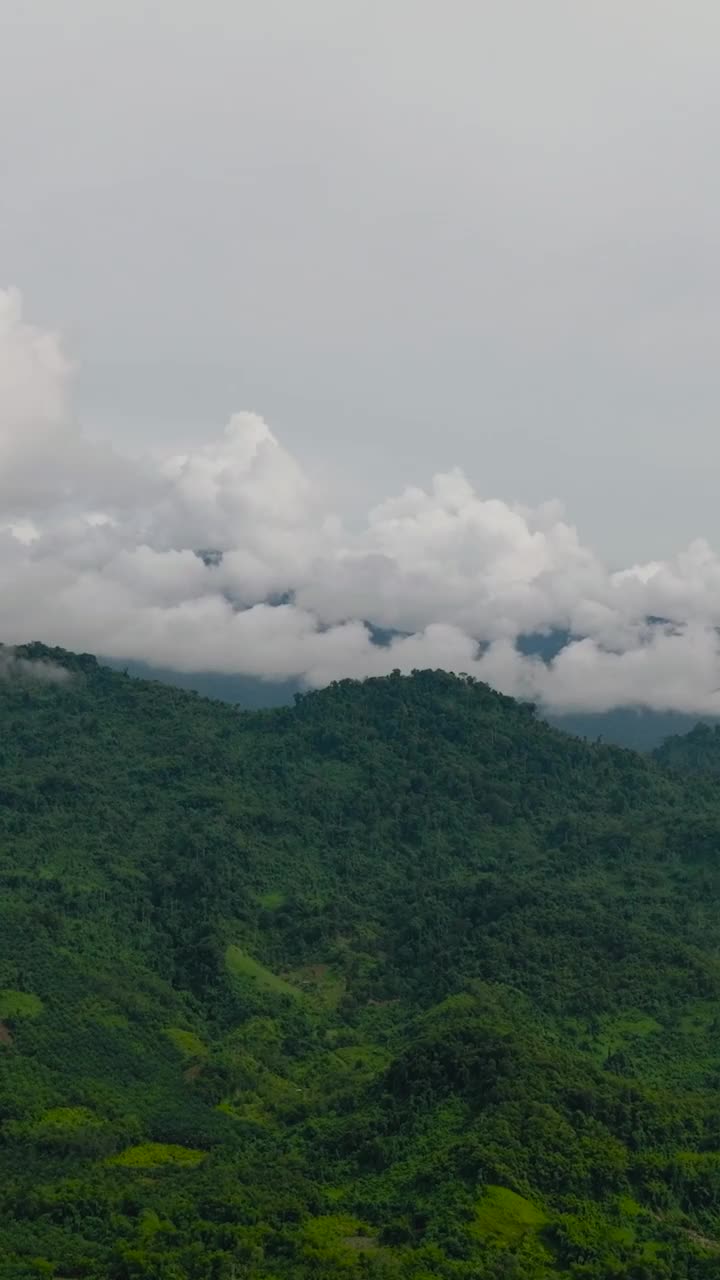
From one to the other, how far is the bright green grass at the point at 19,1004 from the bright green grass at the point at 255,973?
18552 mm

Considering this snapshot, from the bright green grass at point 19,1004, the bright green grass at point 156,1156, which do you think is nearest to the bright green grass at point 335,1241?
the bright green grass at point 156,1156

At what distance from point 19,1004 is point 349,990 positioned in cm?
2903

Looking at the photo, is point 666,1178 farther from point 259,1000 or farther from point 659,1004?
point 259,1000

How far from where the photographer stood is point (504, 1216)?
57562 millimetres

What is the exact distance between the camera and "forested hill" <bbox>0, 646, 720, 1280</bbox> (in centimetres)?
5812

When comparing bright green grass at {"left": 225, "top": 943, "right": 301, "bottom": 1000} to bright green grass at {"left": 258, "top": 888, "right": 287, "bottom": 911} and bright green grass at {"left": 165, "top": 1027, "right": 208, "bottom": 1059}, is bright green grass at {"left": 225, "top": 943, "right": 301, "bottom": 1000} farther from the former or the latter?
bright green grass at {"left": 165, "top": 1027, "right": 208, "bottom": 1059}

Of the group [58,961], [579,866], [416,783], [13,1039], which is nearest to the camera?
[13,1039]

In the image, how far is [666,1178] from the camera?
63.8m

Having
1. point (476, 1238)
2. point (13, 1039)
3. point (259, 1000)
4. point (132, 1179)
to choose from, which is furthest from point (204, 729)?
point (476, 1238)

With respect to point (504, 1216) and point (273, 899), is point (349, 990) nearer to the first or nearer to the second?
point (273, 899)

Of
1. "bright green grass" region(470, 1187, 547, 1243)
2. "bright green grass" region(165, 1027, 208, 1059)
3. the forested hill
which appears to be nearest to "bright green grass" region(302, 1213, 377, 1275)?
the forested hill

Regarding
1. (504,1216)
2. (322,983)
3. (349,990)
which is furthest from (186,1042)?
(504,1216)

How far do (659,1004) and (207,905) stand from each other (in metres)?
40.1

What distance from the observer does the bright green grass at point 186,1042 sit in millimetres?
86938
